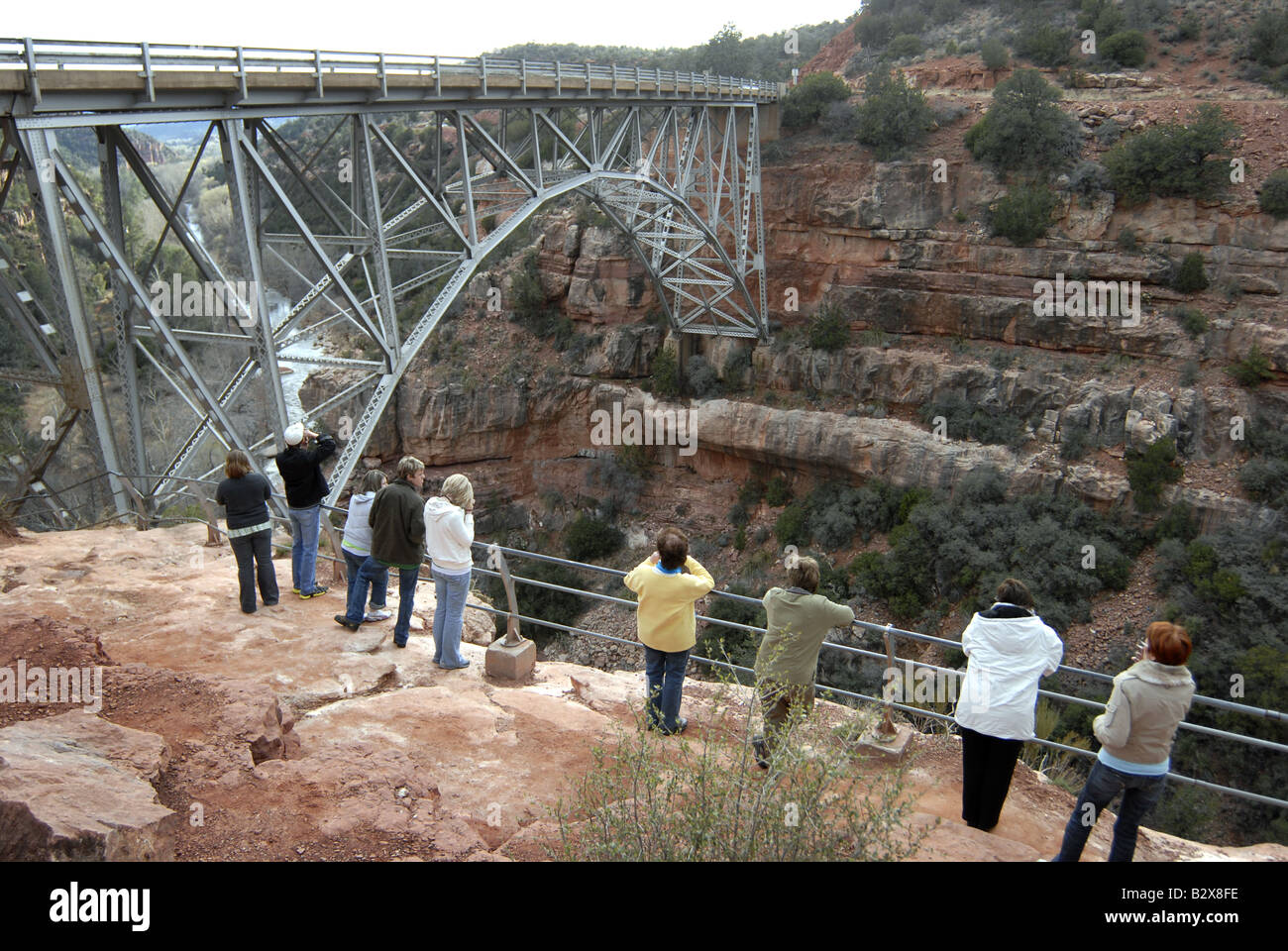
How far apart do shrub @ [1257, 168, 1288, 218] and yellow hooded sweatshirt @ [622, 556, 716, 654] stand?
19.7 m

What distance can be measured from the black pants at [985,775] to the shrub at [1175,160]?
19.6m

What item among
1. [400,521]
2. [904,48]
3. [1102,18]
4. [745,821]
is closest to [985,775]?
[745,821]

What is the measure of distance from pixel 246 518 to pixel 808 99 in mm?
22617

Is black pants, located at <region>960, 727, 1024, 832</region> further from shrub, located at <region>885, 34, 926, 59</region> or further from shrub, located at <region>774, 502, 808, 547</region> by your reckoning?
shrub, located at <region>885, 34, 926, 59</region>

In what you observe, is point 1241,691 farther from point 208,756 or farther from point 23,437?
point 23,437

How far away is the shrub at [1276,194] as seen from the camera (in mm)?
18391

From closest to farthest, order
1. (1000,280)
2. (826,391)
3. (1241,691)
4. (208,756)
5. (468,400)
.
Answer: (208,756) < (1241,691) < (1000,280) < (826,391) < (468,400)

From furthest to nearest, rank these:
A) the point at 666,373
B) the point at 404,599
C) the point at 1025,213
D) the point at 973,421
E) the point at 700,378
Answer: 1. the point at 666,373
2. the point at 700,378
3. the point at 1025,213
4. the point at 973,421
5. the point at 404,599

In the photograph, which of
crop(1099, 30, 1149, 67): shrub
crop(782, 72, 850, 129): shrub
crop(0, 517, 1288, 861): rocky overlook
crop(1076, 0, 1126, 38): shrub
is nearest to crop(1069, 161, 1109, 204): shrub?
crop(1099, 30, 1149, 67): shrub

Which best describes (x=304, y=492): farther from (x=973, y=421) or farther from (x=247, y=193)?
(x=973, y=421)

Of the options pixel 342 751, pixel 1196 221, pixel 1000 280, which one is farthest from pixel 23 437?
pixel 1196 221

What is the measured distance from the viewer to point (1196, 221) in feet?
63.9

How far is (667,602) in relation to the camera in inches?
199

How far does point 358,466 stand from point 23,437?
9536mm
